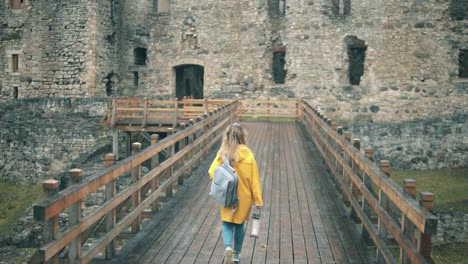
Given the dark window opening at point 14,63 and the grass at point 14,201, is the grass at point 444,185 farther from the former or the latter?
the dark window opening at point 14,63

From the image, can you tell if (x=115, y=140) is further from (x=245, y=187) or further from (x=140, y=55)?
(x=245, y=187)

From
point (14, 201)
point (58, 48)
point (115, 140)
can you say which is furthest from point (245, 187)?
point (58, 48)

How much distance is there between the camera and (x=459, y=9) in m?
19.3

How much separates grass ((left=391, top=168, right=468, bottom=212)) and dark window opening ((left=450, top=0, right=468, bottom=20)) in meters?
5.77

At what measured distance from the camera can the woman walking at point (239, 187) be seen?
490 centimetres

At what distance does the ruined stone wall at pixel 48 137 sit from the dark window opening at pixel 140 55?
3511 mm

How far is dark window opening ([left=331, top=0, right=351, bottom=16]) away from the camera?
20.3m

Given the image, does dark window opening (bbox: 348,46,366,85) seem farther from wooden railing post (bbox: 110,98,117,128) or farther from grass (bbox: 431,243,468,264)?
wooden railing post (bbox: 110,98,117,128)

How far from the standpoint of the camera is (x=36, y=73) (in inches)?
855

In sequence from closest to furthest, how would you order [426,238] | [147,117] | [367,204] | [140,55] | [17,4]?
[426,238] < [367,204] < [147,117] < [17,4] < [140,55]

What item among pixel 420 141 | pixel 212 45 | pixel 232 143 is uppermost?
pixel 212 45

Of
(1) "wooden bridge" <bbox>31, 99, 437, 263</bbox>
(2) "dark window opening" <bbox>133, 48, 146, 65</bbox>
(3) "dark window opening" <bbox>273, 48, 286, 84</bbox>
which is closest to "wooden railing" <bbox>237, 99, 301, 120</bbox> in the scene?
(3) "dark window opening" <bbox>273, 48, 286, 84</bbox>

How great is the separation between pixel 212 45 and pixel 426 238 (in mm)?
19083

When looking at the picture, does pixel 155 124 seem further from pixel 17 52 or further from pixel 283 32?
pixel 17 52
